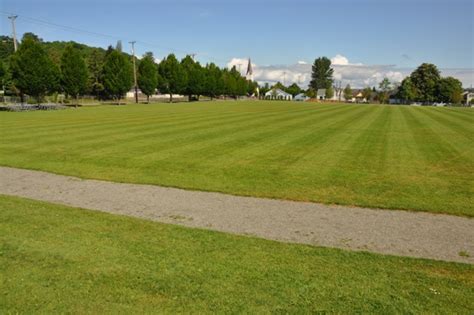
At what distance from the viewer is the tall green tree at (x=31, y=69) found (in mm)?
49938

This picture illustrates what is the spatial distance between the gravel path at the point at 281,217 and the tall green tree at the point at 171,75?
80462mm

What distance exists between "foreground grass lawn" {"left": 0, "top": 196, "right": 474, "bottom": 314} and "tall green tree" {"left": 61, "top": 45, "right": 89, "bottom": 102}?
188 ft

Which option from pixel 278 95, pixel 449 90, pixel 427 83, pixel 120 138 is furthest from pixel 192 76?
pixel 278 95

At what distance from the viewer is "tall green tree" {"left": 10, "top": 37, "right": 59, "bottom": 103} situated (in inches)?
1966

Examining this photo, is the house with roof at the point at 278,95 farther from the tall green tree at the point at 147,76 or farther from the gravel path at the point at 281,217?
the gravel path at the point at 281,217

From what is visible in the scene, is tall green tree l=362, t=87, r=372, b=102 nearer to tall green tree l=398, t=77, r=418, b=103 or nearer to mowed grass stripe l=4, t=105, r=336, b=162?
tall green tree l=398, t=77, r=418, b=103

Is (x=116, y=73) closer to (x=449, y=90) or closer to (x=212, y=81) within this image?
(x=212, y=81)

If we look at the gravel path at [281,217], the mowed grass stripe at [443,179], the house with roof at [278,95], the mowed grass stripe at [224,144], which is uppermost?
the house with roof at [278,95]

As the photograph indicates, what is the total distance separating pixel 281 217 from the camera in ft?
26.2

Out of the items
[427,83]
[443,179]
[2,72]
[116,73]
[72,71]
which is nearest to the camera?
[443,179]

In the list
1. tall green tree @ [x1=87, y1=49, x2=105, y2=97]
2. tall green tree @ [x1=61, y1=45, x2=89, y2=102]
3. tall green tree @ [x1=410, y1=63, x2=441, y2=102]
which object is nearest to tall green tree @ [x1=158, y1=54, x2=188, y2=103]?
tall green tree @ [x1=87, y1=49, x2=105, y2=97]

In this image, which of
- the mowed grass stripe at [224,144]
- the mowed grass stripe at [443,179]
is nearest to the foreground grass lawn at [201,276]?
the mowed grass stripe at [443,179]

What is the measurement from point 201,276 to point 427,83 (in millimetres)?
144888

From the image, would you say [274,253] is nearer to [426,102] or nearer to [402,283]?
[402,283]
